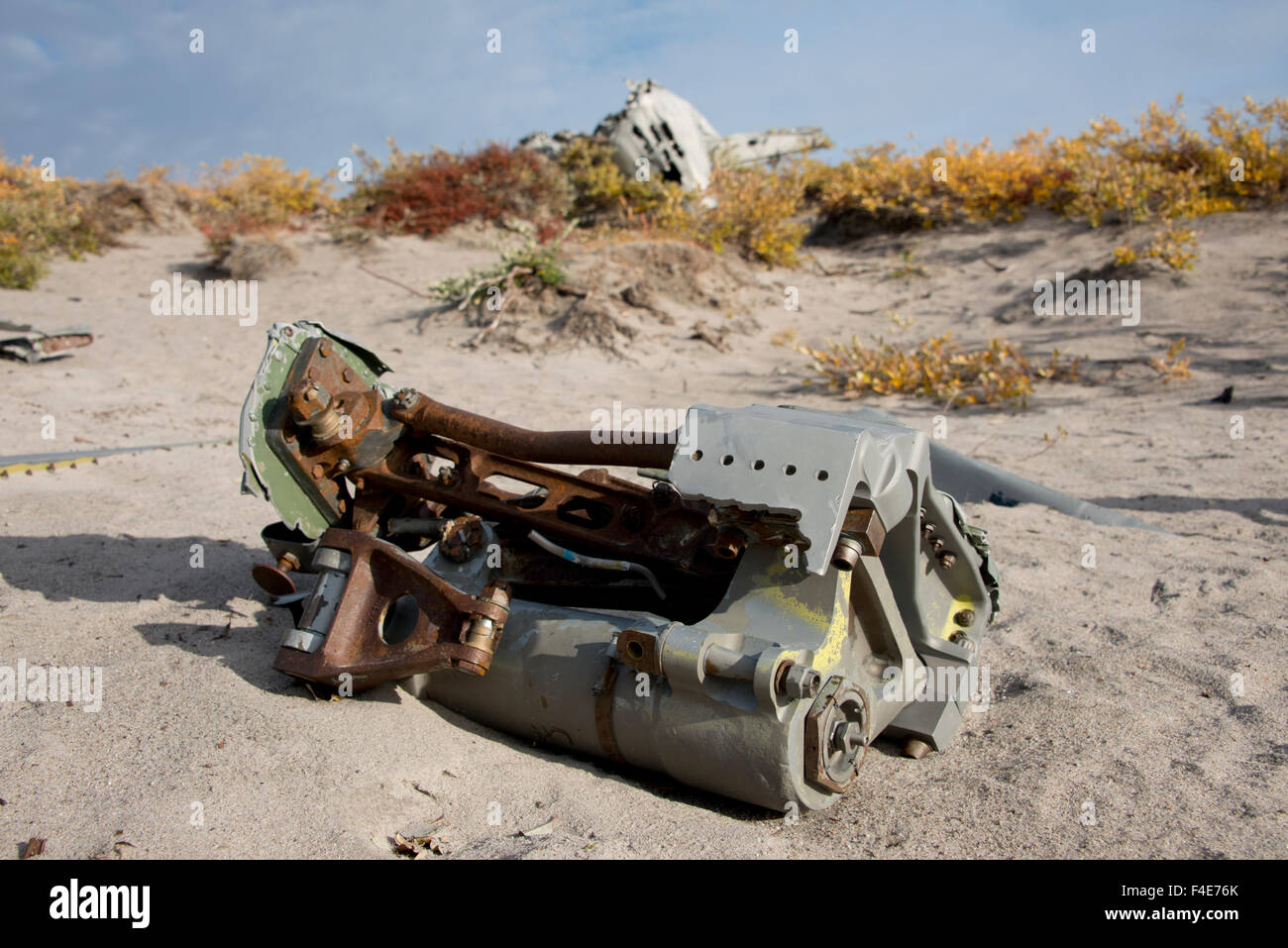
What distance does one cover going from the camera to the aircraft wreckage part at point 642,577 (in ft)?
7.62

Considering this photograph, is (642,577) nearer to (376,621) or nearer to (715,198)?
(376,621)

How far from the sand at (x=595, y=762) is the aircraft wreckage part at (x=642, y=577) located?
19 cm

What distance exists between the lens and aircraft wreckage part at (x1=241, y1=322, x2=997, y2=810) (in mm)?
2322

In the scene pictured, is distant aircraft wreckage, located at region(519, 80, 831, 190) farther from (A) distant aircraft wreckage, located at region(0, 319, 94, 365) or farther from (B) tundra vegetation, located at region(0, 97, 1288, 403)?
(A) distant aircraft wreckage, located at region(0, 319, 94, 365)

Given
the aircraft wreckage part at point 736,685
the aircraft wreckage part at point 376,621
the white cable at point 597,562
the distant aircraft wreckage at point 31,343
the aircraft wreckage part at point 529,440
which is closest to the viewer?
the aircraft wreckage part at point 736,685

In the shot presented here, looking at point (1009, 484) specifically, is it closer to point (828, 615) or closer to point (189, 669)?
point (828, 615)

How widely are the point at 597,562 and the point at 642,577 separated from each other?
15 cm

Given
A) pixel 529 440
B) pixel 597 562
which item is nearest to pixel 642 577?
pixel 597 562

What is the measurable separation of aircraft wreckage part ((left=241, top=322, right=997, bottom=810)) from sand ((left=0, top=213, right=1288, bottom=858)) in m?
0.19

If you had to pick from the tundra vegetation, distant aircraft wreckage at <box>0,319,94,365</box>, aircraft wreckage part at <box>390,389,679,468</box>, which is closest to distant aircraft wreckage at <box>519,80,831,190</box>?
the tundra vegetation

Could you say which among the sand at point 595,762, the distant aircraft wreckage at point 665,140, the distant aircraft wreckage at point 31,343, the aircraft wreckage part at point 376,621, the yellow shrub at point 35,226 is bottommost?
the sand at point 595,762

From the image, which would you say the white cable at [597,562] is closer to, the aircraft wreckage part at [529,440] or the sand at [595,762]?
the aircraft wreckage part at [529,440]

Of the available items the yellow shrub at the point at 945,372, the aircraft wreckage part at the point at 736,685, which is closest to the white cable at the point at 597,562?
the aircraft wreckage part at the point at 736,685

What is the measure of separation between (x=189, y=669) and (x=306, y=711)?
0.47 metres
